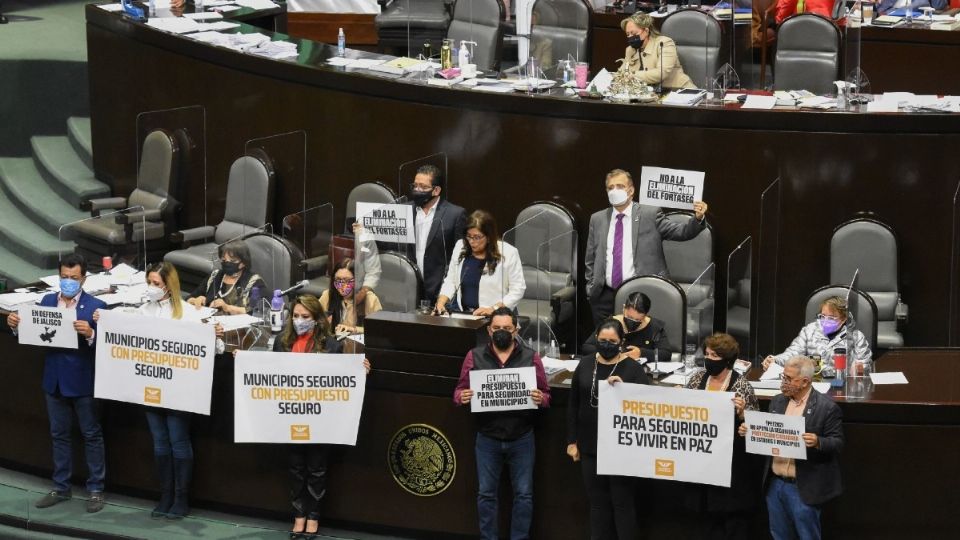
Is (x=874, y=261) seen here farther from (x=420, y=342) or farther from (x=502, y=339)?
(x=420, y=342)

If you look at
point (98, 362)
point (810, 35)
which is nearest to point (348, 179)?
point (98, 362)

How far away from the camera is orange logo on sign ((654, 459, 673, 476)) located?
363 inches

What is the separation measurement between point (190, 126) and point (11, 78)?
103 inches

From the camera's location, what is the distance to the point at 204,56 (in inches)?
507

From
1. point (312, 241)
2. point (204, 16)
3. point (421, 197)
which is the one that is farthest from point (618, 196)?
point (204, 16)

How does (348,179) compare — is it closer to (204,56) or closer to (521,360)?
(204,56)

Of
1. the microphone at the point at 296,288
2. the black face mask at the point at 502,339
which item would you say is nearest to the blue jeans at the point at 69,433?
the microphone at the point at 296,288

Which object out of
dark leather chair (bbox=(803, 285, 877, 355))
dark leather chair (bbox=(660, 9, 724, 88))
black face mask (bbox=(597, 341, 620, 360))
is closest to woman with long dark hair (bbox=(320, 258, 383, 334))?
black face mask (bbox=(597, 341, 620, 360))

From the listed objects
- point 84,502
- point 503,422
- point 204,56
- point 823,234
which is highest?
point 204,56

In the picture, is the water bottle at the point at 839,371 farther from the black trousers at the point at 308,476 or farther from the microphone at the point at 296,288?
the microphone at the point at 296,288

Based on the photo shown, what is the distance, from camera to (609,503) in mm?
9359

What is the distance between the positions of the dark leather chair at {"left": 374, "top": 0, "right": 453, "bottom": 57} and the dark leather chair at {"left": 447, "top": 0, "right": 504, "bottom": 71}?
1110mm

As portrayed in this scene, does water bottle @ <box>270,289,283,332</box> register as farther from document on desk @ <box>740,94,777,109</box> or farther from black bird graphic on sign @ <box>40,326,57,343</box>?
document on desk @ <box>740,94,777,109</box>

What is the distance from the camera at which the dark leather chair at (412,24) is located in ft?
49.6
